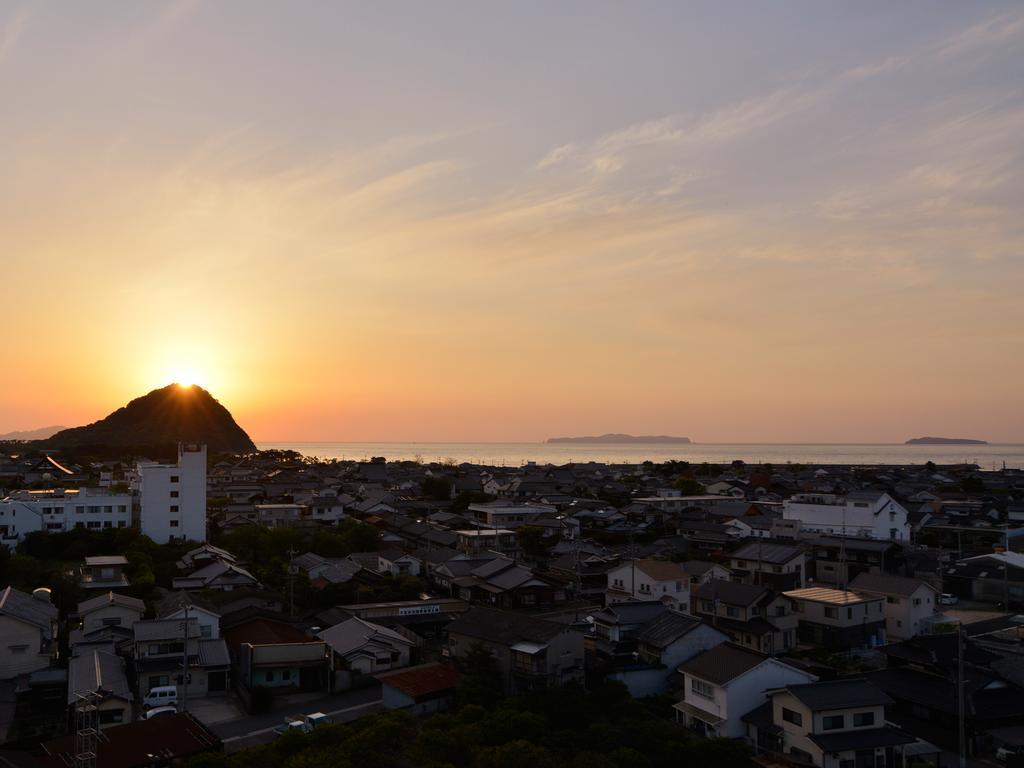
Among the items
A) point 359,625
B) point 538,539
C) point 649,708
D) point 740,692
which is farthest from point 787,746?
point 538,539

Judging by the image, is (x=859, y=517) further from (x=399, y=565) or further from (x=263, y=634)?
(x=263, y=634)

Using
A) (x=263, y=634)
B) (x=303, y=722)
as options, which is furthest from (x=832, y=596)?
(x=263, y=634)

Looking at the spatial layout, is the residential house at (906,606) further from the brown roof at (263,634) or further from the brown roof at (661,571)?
the brown roof at (263,634)

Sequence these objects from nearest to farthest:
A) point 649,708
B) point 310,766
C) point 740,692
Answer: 1. point 310,766
2. point 740,692
3. point 649,708

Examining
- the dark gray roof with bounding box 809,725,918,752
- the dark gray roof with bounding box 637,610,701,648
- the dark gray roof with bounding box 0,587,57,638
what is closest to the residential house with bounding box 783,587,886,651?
the dark gray roof with bounding box 637,610,701,648

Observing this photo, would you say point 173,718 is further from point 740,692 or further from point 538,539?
point 538,539

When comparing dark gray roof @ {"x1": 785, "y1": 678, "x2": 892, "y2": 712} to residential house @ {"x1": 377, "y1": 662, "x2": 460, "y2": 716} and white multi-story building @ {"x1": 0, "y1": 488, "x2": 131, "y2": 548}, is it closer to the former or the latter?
residential house @ {"x1": 377, "y1": 662, "x2": 460, "y2": 716}
